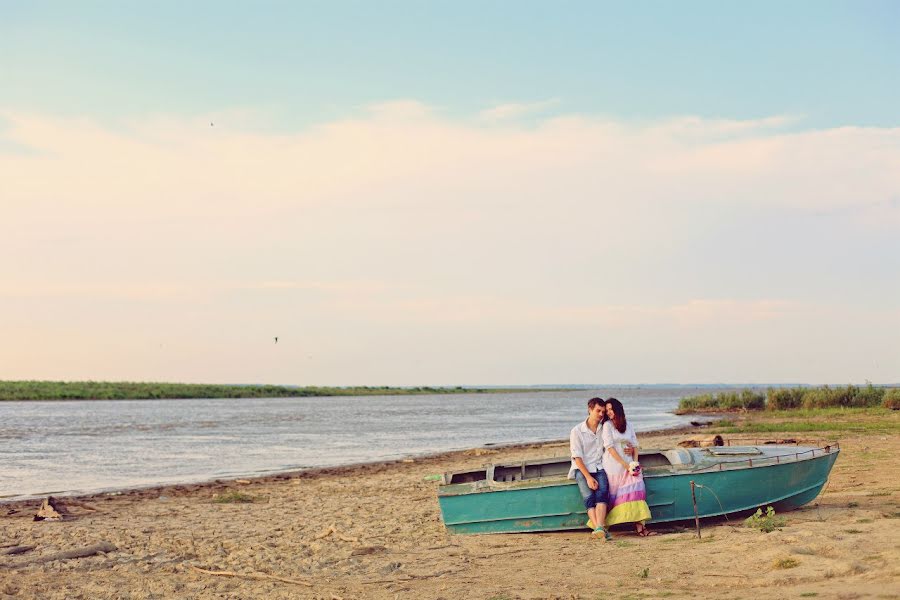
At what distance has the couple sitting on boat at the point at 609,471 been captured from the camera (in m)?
10.2

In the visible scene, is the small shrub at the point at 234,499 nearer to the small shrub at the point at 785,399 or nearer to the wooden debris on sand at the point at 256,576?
the wooden debris on sand at the point at 256,576

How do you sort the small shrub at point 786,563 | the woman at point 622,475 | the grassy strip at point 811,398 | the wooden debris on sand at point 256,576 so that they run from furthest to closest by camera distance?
the grassy strip at point 811,398
the woman at point 622,475
the wooden debris on sand at point 256,576
the small shrub at point 786,563

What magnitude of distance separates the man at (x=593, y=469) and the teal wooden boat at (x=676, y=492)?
257 mm

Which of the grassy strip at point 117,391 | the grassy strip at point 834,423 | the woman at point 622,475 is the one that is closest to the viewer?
the woman at point 622,475

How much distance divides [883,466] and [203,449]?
20777 millimetres

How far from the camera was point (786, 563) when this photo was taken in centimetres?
769

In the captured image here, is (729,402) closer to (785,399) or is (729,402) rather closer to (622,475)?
(785,399)

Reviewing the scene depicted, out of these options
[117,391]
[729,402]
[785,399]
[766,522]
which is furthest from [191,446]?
[117,391]

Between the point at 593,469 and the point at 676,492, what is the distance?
1.04 metres

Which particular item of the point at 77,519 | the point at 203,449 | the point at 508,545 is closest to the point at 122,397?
the point at 203,449

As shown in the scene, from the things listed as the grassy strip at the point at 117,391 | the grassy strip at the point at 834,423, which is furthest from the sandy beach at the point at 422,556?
the grassy strip at the point at 117,391

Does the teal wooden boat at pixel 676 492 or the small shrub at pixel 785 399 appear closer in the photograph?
the teal wooden boat at pixel 676 492

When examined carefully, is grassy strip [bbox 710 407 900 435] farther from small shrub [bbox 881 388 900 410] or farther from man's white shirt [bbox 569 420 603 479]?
man's white shirt [bbox 569 420 603 479]

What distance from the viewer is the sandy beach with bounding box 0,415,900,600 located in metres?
7.66
